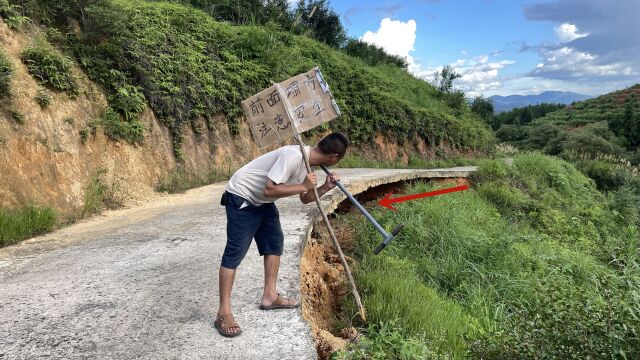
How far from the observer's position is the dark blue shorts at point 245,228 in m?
3.15

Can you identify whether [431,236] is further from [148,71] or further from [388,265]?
[148,71]

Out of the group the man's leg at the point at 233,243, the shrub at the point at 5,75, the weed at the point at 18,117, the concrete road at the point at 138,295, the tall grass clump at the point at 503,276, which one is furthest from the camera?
the weed at the point at 18,117

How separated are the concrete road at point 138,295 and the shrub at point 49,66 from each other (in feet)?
7.31

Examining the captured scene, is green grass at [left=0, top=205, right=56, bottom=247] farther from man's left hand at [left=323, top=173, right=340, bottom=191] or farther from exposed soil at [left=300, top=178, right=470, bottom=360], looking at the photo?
man's left hand at [left=323, top=173, right=340, bottom=191]

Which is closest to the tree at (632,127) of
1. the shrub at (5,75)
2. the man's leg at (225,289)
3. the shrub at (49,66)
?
the shrub at (49,66)

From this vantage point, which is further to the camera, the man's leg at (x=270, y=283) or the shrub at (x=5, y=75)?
the shrub at (x=5, y=75)

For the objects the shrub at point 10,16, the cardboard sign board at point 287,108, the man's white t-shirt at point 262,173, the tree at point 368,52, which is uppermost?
the tree at point 368,52

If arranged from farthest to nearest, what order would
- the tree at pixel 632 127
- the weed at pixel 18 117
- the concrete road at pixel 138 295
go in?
the tree at pixel 632 127
the weed at pixel 18 117
the concrete road at pixel 138 295

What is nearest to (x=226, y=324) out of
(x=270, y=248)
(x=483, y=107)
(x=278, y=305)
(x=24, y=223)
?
(x=278, y=305)

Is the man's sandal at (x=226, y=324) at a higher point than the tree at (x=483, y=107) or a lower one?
lower

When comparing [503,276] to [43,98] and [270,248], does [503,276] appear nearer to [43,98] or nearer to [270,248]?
[270,248]

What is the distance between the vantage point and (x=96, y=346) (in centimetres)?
292

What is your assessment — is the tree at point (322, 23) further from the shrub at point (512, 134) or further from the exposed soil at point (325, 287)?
the shrub at point (512, 134)

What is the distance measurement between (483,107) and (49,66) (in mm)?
24707
